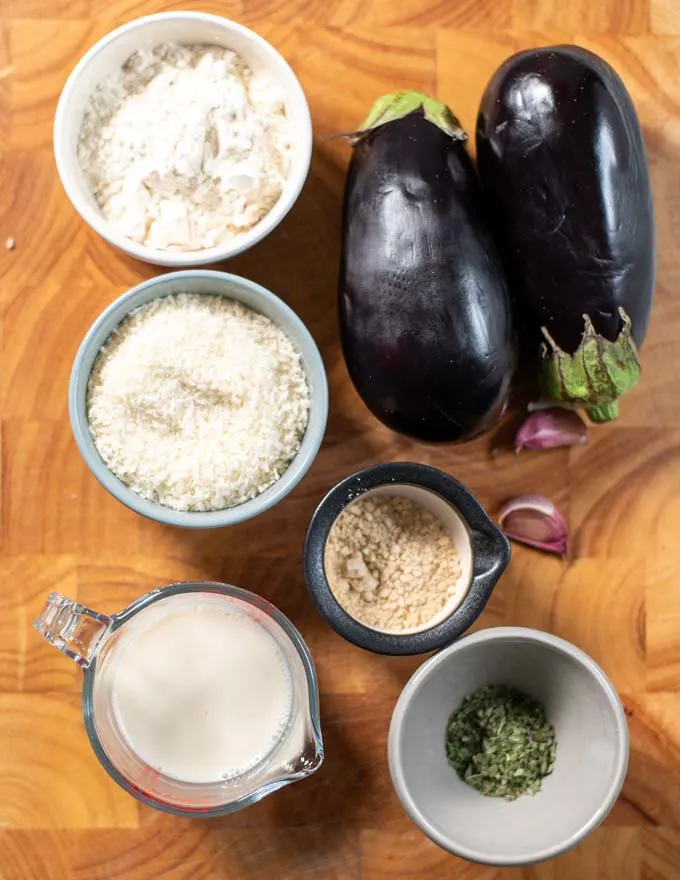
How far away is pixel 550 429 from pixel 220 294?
0.40 metres

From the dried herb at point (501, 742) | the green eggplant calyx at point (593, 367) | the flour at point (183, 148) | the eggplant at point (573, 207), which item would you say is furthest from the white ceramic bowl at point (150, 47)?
the dried herb at point (501, 742)

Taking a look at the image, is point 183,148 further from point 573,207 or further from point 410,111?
point 573,207

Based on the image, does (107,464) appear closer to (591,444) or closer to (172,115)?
(172,115)

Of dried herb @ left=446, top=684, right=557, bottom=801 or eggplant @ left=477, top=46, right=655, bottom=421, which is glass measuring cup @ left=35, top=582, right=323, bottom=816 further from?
eggplant @ left=477, top=46, right=655, bottom=421

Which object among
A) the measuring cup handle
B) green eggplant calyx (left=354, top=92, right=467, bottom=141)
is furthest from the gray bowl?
green eggplant calyx (left=354, top=92, right=467, bottom=141)

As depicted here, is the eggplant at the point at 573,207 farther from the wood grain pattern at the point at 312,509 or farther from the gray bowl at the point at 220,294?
the gray bowl at the point at 220,294

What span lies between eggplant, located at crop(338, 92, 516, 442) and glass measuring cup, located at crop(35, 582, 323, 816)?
0.26 meters

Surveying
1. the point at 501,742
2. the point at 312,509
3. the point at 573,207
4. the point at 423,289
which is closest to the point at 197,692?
the point at 312,509

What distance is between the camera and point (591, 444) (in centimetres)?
107

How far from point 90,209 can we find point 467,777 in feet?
2.37

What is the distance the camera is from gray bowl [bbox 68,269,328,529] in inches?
35.4

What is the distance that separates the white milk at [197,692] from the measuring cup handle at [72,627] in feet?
0.11

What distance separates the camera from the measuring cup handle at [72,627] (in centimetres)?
88

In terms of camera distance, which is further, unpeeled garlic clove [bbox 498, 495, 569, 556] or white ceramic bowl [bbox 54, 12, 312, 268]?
unpeeled garlic clove [bbox 498, 495, 569, 556]
